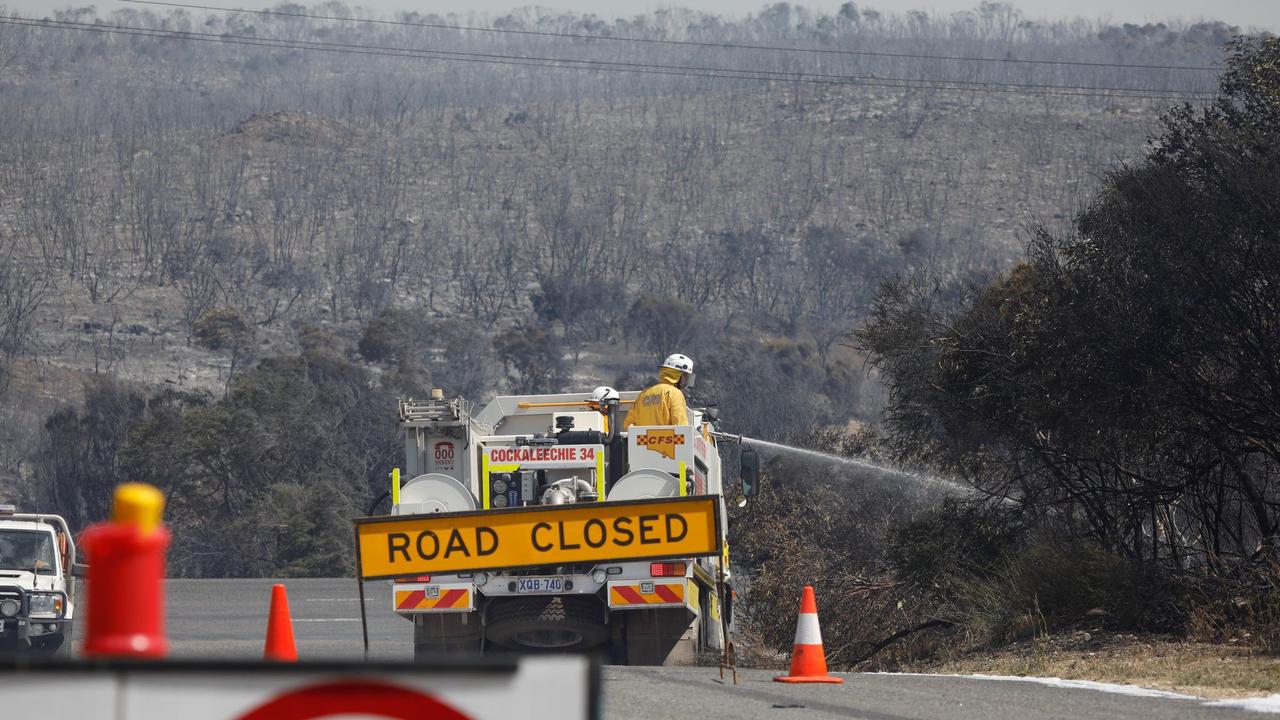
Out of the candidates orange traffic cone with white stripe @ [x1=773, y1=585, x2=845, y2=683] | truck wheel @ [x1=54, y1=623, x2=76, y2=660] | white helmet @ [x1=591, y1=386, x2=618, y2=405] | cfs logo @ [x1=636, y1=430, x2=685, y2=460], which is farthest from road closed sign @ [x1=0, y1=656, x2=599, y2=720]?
truck wheel @ [x1=54, y1=623, x2=76, y2=660]

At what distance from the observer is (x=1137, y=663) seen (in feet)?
36.8

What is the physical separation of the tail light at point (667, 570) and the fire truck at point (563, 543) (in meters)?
0.01

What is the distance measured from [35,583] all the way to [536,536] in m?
7.38

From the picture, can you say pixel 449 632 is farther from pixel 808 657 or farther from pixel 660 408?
pixel 808 657

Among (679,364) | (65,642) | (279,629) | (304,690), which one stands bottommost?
(65,642)

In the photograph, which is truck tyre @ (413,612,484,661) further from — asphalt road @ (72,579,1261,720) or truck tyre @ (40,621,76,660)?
truck tyre @ (40,621,76,660)

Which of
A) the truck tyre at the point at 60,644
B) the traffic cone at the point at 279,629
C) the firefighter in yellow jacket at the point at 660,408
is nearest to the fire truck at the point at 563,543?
the firefighter in yellow jacket at the point at 660,408

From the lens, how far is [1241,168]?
14641 millimetres

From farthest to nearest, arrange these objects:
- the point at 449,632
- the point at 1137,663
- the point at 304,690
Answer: the point at 449,632, the point at 1137,663, the point at 304,690

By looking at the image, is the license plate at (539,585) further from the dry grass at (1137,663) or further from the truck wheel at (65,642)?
the truck wheel at (65,642)

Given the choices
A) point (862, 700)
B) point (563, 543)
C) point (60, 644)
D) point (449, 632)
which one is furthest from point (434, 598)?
point (60, 644)

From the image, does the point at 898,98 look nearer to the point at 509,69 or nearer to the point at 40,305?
the point at 509,69

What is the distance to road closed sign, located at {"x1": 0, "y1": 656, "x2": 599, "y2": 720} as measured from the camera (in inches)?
117

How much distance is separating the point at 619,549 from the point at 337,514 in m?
32.2
